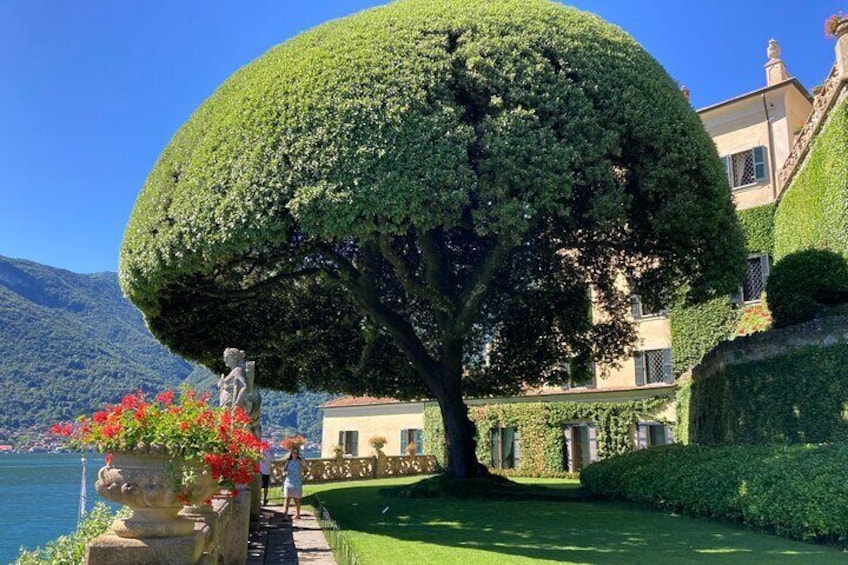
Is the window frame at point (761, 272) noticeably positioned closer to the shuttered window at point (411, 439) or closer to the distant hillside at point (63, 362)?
the shuttered window at point (411, 439)

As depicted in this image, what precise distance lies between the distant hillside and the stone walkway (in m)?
53.5

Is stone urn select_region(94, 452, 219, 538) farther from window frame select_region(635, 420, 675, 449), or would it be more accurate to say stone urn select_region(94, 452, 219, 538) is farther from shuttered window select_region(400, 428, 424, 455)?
shuttered window select_region(400, 428, 424, 455)

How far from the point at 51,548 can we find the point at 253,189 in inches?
304

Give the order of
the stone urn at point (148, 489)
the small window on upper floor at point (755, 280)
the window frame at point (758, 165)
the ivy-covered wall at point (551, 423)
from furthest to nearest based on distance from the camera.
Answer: the ivy-covered wall at point (551, 423) → the window frame at point (758, 165) → the small window on upper floor at point (755, 280) → the stone urn at point (148, 489)

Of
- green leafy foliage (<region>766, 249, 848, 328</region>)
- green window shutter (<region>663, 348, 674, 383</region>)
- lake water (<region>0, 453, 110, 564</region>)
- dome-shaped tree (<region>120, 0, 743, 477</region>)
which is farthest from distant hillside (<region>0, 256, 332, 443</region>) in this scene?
green leafy foliage (<region>766, 249, 848, 328</region>)

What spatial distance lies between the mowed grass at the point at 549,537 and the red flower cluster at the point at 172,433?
14.3 feet

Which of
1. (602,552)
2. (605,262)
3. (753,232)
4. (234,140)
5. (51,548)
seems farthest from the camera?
(753,232)

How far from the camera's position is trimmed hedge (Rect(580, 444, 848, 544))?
9.84 meters

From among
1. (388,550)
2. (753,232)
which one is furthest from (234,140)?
(753,232)

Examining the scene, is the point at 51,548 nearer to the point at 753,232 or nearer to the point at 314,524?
the point at 314,524

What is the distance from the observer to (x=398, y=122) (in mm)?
12453

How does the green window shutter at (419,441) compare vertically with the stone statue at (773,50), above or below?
below

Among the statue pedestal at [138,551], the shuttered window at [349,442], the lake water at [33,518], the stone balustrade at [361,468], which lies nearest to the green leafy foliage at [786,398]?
the statue pedestal at [138,551]

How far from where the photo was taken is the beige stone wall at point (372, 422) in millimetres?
38125
